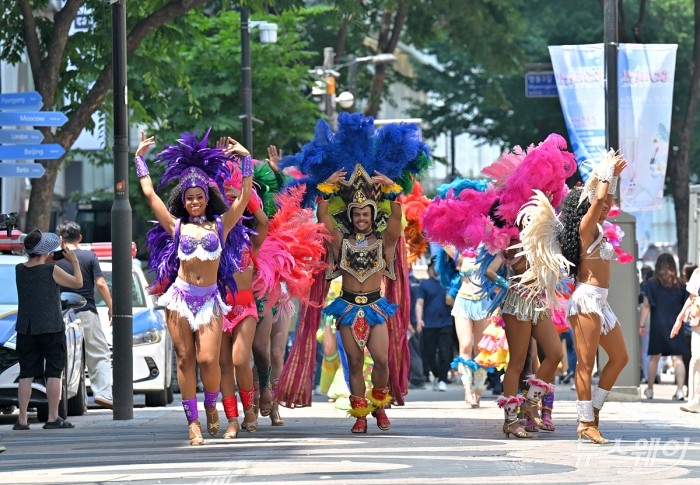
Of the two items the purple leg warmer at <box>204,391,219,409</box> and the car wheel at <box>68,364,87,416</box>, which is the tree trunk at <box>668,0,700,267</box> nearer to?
the car wheel at <box>68,364,87,416</box>

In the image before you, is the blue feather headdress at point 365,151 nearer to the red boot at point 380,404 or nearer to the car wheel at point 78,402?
the red boot at point 380,404

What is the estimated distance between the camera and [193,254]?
1266 centimetres

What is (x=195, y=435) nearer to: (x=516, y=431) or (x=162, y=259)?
(x=162, y=259)

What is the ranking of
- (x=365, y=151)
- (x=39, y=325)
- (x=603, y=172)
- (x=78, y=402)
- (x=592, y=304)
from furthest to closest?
(x=78, y=402) < (x=39, y=325) < (x=365, y=151) < (x=592, y=304) < (x=603, y=172)

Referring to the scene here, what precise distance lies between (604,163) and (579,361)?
144cm

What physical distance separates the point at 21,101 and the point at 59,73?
6.18ft

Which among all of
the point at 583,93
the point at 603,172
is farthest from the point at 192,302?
the point at 583,93

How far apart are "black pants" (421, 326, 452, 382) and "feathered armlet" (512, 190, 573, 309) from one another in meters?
11.0

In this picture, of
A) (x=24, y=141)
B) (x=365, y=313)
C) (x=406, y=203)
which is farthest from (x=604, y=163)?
(x=24, y=141)

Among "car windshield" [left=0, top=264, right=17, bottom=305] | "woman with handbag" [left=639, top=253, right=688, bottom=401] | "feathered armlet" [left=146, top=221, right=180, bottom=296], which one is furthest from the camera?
"woman with handbag" [left=639, top=253, right=688, bottom=401]

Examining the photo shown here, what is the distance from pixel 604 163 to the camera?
483 inches

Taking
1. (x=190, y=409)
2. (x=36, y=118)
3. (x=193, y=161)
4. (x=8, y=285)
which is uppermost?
(x=36, y=118)

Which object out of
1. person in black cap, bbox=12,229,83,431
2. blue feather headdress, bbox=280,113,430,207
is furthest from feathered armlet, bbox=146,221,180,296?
person in black cap, bbox=12,229,83,431

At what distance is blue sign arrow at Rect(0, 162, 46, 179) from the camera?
20141mm
